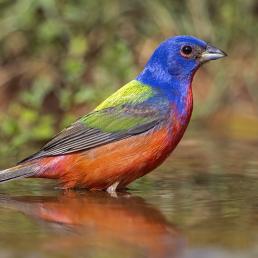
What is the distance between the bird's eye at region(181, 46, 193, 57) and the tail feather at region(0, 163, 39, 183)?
1148mm

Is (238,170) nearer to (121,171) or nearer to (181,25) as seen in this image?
(121,171)

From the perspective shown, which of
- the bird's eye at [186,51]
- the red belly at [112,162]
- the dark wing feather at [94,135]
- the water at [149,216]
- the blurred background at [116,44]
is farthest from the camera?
the blurred background at [116,44]

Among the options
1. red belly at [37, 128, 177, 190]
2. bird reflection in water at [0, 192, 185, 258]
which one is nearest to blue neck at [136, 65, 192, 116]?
red belly at [37, 128, 177, 190]

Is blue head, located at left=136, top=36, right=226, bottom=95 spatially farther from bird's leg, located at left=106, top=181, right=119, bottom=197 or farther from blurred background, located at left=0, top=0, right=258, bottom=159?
blurred background, located at left=0, top=0, right=258, bottom=159

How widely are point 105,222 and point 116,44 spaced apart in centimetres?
448

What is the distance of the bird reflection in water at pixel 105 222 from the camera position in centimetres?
318

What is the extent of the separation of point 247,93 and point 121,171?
13.3 ft

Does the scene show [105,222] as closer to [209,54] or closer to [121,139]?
[121,139]

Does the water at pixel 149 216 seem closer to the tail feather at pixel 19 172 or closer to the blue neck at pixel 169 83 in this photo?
the tail feather at pixel 19 172

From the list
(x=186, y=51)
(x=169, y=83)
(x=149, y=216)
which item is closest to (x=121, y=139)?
(x=169, y=83)

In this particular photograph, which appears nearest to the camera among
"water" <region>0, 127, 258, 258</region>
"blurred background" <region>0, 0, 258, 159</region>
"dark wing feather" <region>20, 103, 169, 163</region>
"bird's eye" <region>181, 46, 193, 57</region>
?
"water" <region>0, 127, 258, 258</region>

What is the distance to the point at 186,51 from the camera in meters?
5.37

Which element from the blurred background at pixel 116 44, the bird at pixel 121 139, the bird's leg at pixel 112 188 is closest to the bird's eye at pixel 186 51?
the bird at pixel 121 139

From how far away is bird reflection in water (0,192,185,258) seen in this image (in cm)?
318
